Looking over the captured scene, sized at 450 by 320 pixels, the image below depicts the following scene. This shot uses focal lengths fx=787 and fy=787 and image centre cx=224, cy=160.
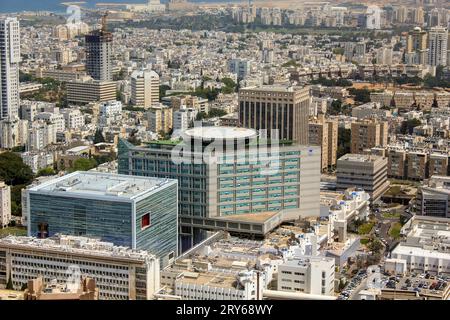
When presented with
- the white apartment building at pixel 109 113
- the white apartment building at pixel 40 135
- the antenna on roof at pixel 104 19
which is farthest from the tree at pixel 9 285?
the antenna on roof at pixel 104 19

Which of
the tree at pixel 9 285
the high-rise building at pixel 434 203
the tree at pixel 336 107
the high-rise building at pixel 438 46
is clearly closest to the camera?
the tree at pixel 9 285

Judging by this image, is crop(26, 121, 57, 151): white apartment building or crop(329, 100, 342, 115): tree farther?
crop(329, 100, 342, 115): tree

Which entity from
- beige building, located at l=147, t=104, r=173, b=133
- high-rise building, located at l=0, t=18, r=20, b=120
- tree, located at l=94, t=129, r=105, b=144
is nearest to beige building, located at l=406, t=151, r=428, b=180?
beige building, located at l=147, t=104, r=173, b=133

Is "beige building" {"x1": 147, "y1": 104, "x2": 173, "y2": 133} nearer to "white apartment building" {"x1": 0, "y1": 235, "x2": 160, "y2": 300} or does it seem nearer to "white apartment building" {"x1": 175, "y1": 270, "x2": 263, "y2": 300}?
"white apartment building" {"x1": 0, "y1": 235, "x2": 160, "y2": 300}

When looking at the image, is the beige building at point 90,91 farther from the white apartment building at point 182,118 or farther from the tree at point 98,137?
the tree at point 98,137

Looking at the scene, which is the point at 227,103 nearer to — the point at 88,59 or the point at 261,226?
the point at 88,59

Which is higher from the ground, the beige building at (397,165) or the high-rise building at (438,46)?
the high-rise building at (438,46)

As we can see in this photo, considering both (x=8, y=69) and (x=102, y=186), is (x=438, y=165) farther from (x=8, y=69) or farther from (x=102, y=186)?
(x=8, y=69)
